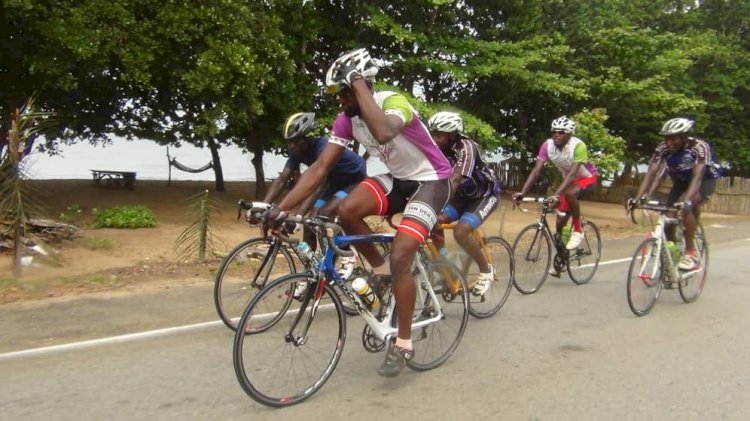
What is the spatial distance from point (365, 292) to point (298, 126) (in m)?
2.08

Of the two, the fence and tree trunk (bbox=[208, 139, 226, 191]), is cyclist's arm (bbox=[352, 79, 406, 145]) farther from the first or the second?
tree trunk (bbox=[208, 139, 226, 191])

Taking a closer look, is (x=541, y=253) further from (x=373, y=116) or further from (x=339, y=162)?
(x=373, y=116)

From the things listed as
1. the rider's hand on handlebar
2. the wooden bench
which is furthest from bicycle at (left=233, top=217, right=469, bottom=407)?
the wooden bench

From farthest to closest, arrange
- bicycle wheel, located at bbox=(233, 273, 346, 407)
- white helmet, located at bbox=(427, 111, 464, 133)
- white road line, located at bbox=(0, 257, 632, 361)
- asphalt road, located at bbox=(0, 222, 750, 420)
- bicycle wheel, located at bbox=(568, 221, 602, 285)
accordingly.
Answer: bicycle wheel, located at bbox=(568, 221, 602, 285) < white helmet, located at bbox=(427, 111, 464, 133) < white road line, located at bbox=(0, 257, 632, 361) < asphalt road, located at bbox=(0, 222, 750, 420) < bicycle wheel, located at bbox=(233, 273, 346, 407)

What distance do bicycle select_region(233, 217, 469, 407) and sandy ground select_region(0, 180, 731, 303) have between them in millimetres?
3904

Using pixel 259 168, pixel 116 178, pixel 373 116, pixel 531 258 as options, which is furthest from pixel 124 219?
pixel 373 116

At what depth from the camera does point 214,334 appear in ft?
18.4

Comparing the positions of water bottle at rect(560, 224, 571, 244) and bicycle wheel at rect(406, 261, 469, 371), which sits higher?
water bottle at rect(560, 224, 571, 244)

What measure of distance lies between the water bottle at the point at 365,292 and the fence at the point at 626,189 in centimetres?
1540

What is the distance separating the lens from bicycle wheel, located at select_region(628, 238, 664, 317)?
636cm

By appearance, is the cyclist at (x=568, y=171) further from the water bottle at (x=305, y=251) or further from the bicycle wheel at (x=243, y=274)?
the water bottle at (x=305, y=251)

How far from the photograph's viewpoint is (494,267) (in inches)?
255

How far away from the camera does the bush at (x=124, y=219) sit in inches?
460

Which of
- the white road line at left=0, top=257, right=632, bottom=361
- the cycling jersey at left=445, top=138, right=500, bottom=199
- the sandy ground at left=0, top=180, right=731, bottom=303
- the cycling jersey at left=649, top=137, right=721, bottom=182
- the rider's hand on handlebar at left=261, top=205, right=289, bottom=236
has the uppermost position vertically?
the cycling jersey at left=649, top=137, right=721, bottom=182
